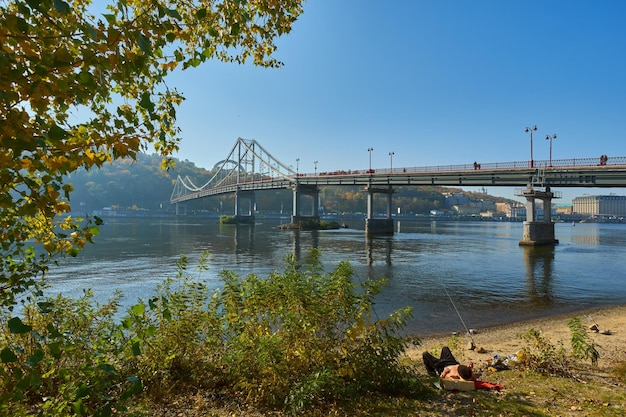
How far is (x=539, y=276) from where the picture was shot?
88.7ft

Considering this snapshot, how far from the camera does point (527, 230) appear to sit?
51469 mm

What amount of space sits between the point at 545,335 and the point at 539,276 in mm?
16896

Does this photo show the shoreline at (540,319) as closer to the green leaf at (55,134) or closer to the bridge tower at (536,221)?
the green leaf at (55,134)

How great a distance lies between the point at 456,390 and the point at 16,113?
21.9 feet

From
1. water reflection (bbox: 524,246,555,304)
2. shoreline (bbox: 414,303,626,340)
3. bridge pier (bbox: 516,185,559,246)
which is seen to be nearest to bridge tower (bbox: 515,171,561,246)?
bridge pier (bbox: 516,185,559,246)

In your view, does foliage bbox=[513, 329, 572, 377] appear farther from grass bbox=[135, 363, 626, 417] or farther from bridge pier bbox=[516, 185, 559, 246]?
bridge pier bbox=[516, 185, 559, 246]

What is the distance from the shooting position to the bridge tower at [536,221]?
50875mm

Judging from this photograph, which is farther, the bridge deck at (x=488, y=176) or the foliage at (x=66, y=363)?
the bridge deck at (x=488, y=176)

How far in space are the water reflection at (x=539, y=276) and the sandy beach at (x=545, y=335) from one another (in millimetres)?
3297

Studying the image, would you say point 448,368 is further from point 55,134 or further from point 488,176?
point 488,176

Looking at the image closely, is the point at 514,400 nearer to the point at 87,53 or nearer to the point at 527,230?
the point at 87,53

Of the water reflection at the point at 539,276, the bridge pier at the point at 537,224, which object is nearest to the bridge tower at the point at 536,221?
the bridge pier at the point at 537,224

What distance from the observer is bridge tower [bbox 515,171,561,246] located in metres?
50.9

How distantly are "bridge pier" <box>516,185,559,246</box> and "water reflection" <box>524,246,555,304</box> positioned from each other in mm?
8929
